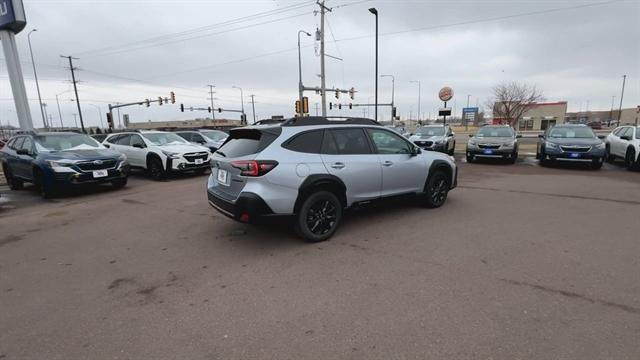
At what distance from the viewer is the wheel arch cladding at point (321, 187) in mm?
4227

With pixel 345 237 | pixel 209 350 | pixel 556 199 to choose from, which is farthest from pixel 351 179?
pixel 556 199

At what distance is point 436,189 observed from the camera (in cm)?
621

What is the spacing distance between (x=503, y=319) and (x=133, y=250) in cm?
444

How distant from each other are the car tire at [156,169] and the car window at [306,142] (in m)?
7.69

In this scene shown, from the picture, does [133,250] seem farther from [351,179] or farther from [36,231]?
[351,179]

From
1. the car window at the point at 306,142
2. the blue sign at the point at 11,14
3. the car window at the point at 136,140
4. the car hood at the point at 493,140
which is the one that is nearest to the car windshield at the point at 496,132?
the car hood at the point at 493,140

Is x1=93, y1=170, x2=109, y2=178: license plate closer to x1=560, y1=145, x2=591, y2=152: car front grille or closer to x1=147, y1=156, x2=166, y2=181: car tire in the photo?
x1=147, y1=156, x2=166, y2=181: car tire

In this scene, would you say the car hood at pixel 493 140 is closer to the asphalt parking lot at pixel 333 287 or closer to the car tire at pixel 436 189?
the asphalt parking lot at pixel 333 287

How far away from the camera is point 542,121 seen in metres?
65.2

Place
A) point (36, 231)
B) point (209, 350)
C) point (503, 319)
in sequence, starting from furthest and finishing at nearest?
point (36, 231)
point (503, 319)
point (209, 350)

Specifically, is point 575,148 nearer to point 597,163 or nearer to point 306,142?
point 597,163

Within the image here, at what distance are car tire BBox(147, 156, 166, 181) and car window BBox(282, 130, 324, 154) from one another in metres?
7.69

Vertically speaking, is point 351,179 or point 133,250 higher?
point 351,179

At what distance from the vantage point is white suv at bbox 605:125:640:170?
34.1ft
